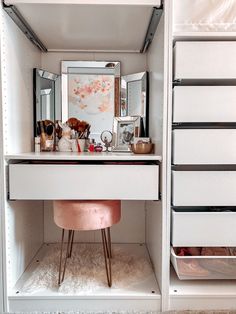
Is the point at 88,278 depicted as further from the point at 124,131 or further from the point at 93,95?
the point at 93,95

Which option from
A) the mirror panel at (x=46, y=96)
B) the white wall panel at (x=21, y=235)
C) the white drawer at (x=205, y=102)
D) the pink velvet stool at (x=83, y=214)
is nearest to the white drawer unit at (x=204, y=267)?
the pink velvet stool at (x=83, y=214)

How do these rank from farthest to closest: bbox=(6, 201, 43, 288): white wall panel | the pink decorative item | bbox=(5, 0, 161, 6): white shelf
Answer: the pink decorative item
bbox=(6, 201, 43, 288): white wall panel
bbox=(5, 0, 161, 6): white shelf

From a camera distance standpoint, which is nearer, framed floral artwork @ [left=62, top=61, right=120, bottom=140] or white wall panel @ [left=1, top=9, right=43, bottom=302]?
white wall panel @ [left=1, top=9, right=43, bottom=302]

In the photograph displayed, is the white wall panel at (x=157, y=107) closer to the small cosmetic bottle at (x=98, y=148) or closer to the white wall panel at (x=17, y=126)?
the small cosmetic bottle at (x=98, y=148)

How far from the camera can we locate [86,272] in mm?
1474

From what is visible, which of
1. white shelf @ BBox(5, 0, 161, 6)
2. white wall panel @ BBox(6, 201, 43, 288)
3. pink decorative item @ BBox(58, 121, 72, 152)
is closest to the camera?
white shelf @ BBox(5, 0, 161, 6)

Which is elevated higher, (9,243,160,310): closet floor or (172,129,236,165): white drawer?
(172,129,236,165): white drawer

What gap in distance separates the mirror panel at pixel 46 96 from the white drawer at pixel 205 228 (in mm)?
1052

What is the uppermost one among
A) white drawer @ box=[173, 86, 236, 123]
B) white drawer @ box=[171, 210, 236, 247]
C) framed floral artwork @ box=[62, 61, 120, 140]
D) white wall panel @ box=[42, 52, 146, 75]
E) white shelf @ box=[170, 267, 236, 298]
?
white wall panel @ box=[42, 52, 146, 75]

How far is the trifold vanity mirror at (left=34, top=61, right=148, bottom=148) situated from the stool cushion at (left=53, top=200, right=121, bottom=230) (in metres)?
0.61

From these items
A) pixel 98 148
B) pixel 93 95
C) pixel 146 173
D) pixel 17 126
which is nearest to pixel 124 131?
pixel 98 148

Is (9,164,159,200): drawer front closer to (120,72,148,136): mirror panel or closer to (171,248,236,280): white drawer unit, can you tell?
(171,248,236,280): white drawer unit

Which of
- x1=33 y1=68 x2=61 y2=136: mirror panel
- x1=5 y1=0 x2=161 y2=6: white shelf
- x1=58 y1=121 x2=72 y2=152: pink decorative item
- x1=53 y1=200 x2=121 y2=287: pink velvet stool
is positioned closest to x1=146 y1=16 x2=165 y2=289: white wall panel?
x1=5 y1=0 x2=161 y2=6: white shelf

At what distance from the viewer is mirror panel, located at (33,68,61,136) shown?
167cm
